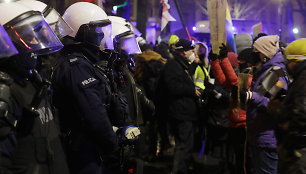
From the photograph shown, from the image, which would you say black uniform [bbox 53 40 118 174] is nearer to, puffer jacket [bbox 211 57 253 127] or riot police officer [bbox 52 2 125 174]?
riot police officer [bbox 52 2 125 174]

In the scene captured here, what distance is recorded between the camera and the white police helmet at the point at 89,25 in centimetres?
334

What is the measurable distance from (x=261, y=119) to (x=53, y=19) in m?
2.87

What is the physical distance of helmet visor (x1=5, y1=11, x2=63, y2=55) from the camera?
2.41 meters

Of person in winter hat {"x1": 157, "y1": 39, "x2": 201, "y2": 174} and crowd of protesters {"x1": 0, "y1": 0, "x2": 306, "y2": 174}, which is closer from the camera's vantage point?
crowd of protesters {"x1": 0, "y1": 0, "x2": 306, "y2": 174}

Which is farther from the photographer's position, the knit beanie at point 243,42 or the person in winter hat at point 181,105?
the knit beanie at point 243,42

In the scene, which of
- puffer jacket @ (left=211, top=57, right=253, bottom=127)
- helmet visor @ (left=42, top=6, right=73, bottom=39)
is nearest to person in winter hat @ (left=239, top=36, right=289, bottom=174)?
puffer jacket @ (left=211, top=57, right=253, bottom=127)

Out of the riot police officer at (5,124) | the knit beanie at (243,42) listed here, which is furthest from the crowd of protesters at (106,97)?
the knit beanie at (243,42)

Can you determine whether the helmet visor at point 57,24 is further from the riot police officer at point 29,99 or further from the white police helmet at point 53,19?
the riot police officer at point 29,99

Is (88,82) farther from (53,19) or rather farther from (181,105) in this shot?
(181,105)

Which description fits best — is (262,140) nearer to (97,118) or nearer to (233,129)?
(233,129)

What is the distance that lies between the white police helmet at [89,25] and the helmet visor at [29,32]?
662 millimetres

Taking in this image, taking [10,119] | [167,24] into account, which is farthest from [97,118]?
[167,24]

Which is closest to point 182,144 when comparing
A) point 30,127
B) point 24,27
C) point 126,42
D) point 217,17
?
point 126,42

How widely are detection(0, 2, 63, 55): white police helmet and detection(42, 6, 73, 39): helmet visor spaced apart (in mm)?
782
